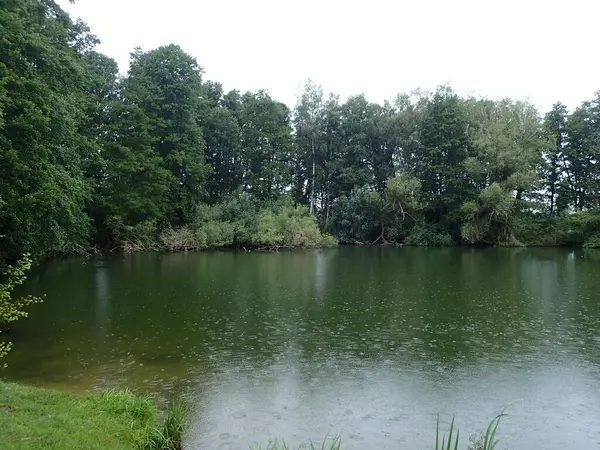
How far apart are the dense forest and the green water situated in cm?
1576

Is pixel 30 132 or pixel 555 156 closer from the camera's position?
pixel 30 132

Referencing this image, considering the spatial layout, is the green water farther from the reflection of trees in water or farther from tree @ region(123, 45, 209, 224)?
tree @ region(123, 45, 209, 224)

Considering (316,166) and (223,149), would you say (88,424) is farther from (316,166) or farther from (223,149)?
(316,166)

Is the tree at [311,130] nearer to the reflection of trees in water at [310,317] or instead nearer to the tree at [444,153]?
the tree at [444,153]

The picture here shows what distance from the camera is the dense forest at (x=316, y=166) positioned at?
39656 millimetres

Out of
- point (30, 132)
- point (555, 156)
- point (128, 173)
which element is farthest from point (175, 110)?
point (555, 156)

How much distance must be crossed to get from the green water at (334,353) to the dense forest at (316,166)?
51.7ft

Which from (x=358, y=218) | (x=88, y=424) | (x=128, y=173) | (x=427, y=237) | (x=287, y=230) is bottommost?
(x=88, y=424)

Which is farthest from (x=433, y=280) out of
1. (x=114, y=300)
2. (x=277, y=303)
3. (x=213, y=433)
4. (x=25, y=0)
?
(x=25, y=0)

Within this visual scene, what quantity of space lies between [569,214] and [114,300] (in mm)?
48391

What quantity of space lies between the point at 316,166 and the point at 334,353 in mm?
47545

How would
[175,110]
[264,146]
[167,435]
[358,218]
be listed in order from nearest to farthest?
[167,435] → [175,110] → [358,218] → [264,146]

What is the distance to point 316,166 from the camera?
57.9m

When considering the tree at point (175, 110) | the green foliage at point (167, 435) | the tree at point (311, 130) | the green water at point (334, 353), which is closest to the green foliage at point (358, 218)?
the tree at point (311, 130)
